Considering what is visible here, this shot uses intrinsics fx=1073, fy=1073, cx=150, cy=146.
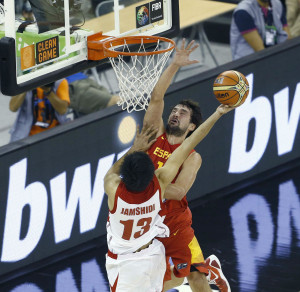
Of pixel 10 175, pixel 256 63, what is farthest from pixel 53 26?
pixel 256 63

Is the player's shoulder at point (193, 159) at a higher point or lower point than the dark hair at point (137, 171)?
lower

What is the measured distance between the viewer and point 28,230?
36.4 feet

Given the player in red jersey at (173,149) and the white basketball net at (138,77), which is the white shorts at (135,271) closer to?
the player in red jersey at (173,149)

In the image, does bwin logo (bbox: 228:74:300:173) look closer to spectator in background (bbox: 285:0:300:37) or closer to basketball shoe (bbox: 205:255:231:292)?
spectator in background (bbox: 285:0:300:37)

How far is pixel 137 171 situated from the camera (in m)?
8.57

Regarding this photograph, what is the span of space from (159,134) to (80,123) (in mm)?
1768

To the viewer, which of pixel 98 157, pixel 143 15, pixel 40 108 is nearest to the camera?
pixel 143 15

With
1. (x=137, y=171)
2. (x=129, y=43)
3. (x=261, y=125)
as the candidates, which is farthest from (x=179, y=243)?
(x=261, y=125)

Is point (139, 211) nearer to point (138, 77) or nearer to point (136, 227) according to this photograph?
point (136, 227)

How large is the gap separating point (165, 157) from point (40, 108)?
8.33 feet

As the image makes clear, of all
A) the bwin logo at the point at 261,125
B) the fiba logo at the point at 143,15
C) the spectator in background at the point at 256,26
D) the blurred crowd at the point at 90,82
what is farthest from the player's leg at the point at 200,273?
the spectator in background at the point at 256,26

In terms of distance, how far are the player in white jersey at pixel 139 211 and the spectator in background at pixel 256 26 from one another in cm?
438

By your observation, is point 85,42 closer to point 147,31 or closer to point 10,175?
point 147,31

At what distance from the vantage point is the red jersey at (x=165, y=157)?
9.75 meters
